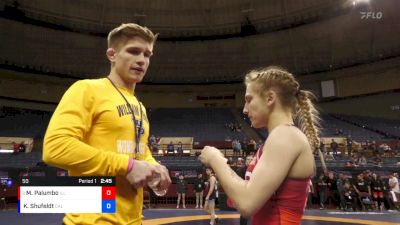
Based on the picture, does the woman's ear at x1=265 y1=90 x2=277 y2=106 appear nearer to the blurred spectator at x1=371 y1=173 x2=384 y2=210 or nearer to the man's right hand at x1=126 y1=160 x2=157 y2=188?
the man's right hand at x1=126 y1=160 x2=157 y2=188

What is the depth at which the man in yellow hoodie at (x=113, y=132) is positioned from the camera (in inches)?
68.6

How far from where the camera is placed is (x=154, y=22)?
31.8m

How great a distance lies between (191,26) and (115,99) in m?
31.1

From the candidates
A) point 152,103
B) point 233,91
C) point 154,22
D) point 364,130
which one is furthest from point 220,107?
point 364,130

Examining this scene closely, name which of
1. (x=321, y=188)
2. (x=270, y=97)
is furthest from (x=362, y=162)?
(x=270, y=97)

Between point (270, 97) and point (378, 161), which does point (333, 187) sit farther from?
point (270, 97)

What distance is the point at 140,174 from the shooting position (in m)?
1.77

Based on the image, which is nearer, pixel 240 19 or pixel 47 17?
pixel 47 17

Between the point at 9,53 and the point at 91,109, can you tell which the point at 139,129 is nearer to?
the point at 91,109

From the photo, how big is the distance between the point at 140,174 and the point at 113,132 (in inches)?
15.9

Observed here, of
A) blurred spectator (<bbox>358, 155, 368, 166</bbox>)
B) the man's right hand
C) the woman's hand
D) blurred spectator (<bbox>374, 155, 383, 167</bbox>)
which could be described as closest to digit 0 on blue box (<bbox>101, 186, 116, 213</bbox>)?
the man's right hand

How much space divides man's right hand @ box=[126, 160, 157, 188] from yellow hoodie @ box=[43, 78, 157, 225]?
46 millimetres
